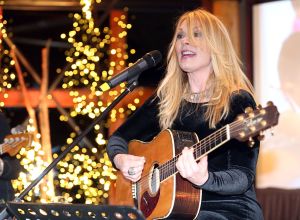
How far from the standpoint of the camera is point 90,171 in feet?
18.5

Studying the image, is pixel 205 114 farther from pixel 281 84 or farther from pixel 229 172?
pixel 281 84

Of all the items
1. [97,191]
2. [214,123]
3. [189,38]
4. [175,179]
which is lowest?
[97,191]

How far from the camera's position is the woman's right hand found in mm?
3322

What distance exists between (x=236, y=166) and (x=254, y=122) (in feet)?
1.26

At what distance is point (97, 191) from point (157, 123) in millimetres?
2461

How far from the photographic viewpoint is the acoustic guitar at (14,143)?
14.5ft

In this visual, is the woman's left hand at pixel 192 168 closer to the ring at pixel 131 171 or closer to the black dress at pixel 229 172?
the black dress at pixel 229 172

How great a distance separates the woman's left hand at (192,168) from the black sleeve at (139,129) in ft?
2.07

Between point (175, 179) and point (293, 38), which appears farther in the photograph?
point (293, 38)

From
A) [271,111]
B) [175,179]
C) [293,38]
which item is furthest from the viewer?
[293,38]

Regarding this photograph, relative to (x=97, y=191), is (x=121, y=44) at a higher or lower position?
higher

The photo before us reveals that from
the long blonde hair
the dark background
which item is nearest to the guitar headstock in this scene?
the long blonde hair

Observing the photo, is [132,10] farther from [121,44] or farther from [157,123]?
[157,123]

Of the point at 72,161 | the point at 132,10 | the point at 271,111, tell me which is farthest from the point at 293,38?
the point at 271,111
